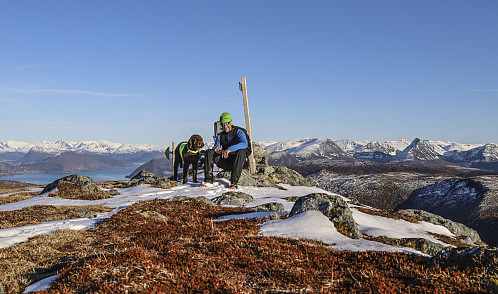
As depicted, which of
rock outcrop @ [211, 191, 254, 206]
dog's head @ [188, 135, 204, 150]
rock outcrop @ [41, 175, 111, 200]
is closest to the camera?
rock outcrop @ [211, 191, 254, 206]

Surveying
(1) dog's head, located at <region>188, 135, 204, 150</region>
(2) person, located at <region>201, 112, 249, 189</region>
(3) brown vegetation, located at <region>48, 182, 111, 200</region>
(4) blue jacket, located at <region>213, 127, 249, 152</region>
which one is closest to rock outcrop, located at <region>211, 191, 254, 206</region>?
(2) person, located at <region>201, 112, 249, 189</region>

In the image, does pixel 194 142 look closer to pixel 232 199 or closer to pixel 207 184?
pixel 207 184

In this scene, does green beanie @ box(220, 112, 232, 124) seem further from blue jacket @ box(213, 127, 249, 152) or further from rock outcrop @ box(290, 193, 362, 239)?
rock outcrop @ box(290, 193, 362, 239)

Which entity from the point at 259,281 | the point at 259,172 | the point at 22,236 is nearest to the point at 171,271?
the point at 259,281

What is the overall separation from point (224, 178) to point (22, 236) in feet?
46.4

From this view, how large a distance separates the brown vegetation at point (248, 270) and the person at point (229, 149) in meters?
10.9

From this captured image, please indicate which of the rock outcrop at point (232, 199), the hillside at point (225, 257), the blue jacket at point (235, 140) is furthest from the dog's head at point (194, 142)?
the hillside at point (225, 257)

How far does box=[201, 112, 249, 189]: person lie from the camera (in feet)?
63.9

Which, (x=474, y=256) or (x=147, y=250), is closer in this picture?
(x=474, y=256)

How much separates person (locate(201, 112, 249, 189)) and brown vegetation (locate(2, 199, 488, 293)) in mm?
10856

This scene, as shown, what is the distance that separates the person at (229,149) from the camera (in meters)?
19.5

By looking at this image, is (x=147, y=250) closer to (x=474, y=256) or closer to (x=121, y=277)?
(x=121, y=277)

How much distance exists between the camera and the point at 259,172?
29484mm

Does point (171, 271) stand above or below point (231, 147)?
below
